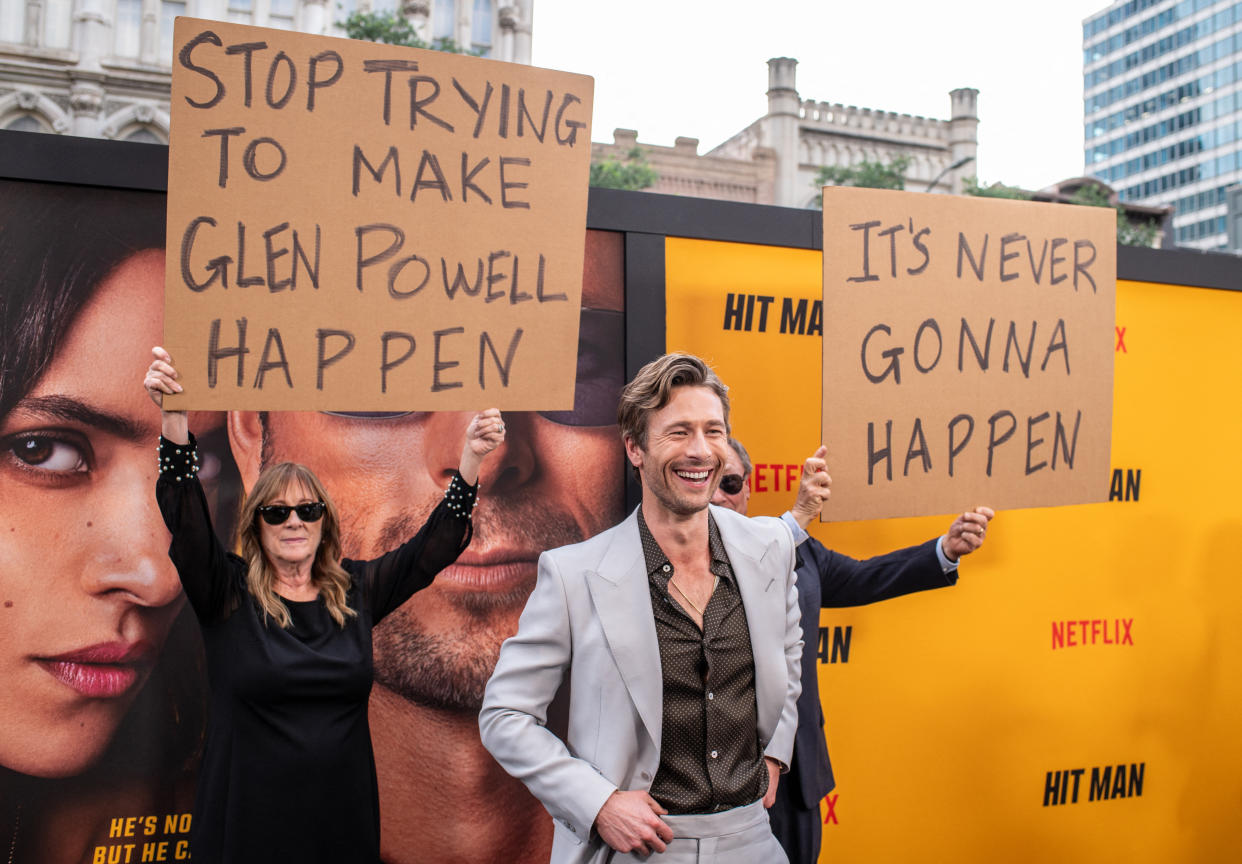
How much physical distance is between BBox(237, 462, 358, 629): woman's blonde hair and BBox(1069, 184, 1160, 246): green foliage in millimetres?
35521

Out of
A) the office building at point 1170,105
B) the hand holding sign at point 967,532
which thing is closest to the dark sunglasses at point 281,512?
the hand holding sign at point 967,532

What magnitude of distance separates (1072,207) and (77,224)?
312 cm

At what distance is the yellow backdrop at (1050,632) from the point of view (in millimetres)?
3400

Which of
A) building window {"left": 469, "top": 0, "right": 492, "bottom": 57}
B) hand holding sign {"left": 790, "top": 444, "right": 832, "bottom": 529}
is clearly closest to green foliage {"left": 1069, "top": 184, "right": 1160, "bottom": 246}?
building window {"left": 469, "top": 0, "right": 492, "bottom": 57}

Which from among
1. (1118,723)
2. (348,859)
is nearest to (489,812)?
(348,859)

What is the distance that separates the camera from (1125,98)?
3600 inches

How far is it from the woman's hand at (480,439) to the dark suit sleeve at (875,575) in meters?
1.03

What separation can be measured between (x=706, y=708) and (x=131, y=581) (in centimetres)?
190

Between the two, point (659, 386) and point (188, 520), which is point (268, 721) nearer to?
point (188, 520)

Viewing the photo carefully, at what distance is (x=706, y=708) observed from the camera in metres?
1.84

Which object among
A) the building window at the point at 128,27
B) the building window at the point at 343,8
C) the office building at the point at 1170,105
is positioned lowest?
the building window at the point at 128,27

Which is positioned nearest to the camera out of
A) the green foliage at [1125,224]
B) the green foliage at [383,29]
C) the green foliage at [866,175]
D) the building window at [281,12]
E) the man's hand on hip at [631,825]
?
the man's hand on hip at [631,825]

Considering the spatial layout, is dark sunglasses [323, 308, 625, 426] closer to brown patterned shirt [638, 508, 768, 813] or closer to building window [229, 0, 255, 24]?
brown patterned shirt [638, 508, 768, 813]

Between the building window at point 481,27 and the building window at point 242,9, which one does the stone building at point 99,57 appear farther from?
the building window at point 481,27
